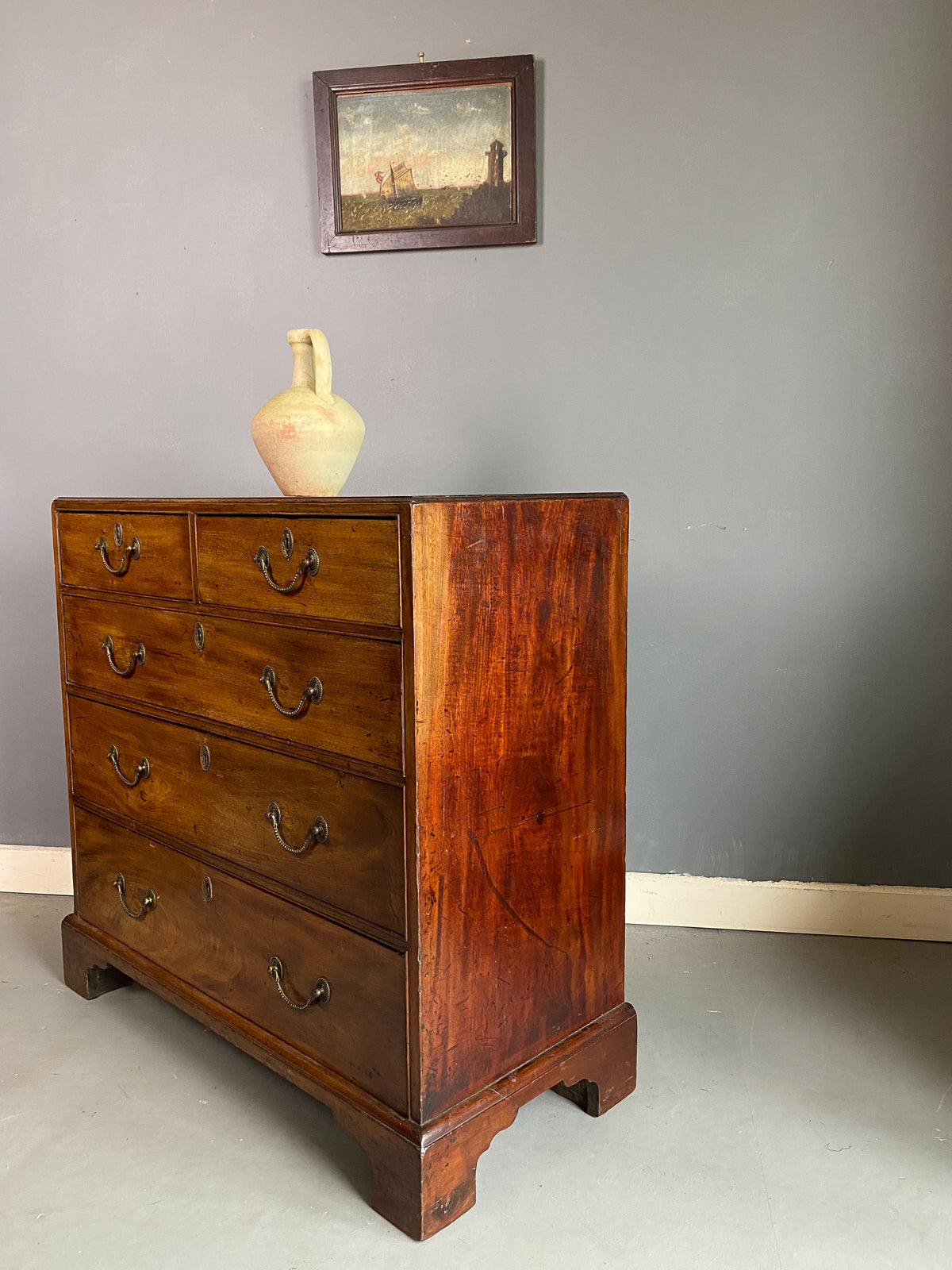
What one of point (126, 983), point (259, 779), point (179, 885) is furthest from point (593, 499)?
point (126, 983)

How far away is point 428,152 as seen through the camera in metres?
2.42

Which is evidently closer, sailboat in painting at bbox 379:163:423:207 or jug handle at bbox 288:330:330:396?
jug handle at bbox 288:330:330:396

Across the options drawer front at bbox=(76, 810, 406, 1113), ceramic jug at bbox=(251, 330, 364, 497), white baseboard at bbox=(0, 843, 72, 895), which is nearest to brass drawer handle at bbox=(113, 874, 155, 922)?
drawer front at bbox=(76, 810, 406, 1113)

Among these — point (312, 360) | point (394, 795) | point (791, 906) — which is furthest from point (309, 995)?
point (791, 906)

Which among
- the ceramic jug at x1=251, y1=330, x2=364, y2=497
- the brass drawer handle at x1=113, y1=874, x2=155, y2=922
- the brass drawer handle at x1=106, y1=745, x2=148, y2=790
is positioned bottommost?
the brass drawer handle at x1=113, y1=874, x2=155, y2=922

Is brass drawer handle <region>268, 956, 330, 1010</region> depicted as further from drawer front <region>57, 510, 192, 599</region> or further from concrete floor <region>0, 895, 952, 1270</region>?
drawer front <region>57, 510, 192, 599</region>

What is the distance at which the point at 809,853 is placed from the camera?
2498 mm

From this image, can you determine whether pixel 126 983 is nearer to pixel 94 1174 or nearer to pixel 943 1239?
pixel 94 1174

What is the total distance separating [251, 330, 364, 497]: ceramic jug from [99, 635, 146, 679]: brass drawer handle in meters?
0.45

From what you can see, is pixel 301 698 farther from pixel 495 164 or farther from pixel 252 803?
pixel 495 164

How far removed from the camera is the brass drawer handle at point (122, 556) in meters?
1.96

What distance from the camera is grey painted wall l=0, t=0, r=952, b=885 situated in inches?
90.0

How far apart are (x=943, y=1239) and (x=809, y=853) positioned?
42.2 inches

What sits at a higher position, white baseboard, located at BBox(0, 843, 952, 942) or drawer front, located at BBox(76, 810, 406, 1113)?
drawer front, located at BBox(76, 810, 406, 1113)
